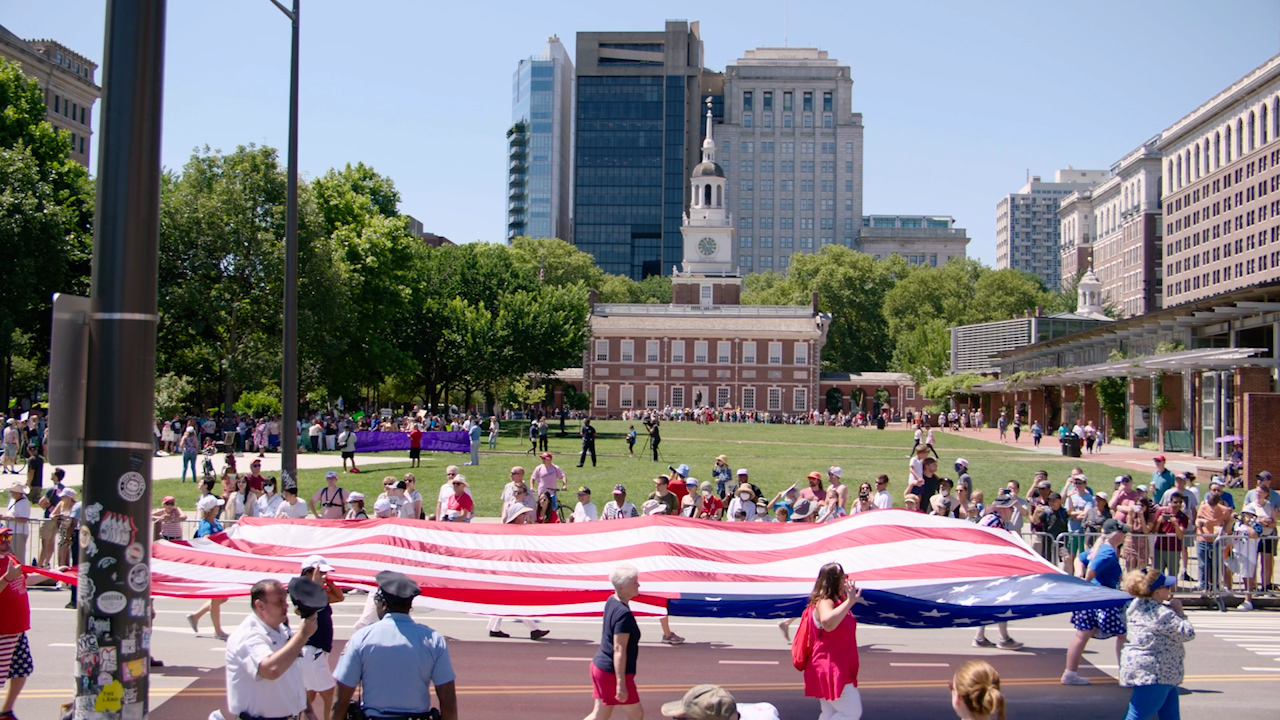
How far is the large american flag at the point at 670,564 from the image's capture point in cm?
970

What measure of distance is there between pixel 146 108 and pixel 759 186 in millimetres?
181958

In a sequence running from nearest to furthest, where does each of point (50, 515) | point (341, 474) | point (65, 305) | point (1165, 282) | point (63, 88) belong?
point (65, 305), point (50, 515), point (341, 474), point (63, 88), point (1165, 282)

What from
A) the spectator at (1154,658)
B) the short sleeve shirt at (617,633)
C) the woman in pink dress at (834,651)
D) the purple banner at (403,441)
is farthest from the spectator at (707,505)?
the purple banner at (403,441)

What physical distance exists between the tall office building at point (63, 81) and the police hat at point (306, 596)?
254ft

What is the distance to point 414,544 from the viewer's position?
38.2 feet

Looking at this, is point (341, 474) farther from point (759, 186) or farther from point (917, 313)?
point (759, 186)

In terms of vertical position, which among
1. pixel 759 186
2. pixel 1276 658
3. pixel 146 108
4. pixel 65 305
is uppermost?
pixel 759 186

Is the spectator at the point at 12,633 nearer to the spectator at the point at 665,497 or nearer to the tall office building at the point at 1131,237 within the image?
the spectator at the point at 665,497

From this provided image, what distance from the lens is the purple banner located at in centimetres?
4147

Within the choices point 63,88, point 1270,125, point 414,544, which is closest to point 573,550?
point 414,544

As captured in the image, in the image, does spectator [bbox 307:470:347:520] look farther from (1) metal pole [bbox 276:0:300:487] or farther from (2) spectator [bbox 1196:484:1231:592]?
(2) spectator [bbox 1196:484:1231:592]

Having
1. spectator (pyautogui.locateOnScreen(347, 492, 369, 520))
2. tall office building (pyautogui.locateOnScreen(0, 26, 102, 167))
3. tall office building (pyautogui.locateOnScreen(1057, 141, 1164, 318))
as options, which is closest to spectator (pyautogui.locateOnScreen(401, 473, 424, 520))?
spectator (pyautogui.locateOnScreen(347, 492, 369, 520))

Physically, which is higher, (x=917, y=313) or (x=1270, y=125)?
(x=1270, y=125)

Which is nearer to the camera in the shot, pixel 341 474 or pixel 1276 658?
A: pixel 1276 658
